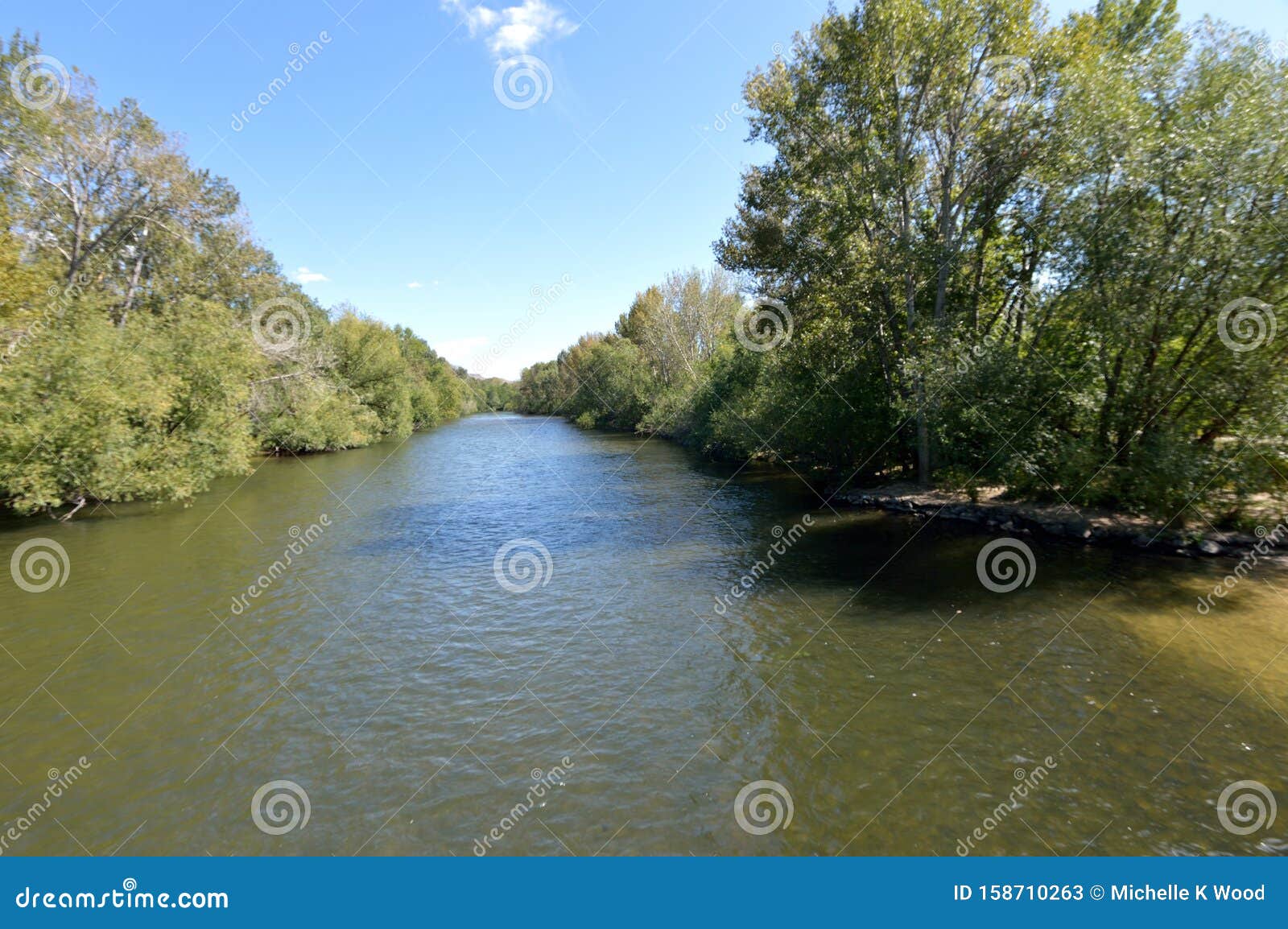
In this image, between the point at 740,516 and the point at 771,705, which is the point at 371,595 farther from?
the point at 740,516

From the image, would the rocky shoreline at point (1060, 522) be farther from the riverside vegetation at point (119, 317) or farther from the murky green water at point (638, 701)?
the riverside vegetation at point (119, 317)

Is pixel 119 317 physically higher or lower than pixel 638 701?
higher

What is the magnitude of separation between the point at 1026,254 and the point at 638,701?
20804 mm

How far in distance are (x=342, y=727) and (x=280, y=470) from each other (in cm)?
3539

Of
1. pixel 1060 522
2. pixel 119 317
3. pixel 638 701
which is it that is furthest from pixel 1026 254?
pixel 119 317

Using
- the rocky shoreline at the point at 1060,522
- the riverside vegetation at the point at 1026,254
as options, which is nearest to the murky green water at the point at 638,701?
the rocky shoreline at the point at 1060,522

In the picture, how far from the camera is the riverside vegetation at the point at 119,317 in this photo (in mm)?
18594

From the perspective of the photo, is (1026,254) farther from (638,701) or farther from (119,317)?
(119,317)

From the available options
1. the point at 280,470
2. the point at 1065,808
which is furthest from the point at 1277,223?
the point at 280,470

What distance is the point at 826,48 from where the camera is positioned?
67.9 feet

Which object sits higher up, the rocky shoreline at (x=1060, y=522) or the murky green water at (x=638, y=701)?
the rocky shoreline at (x=1060, y=522)

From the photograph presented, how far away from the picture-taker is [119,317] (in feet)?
90.6

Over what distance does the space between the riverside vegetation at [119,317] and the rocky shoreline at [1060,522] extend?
2593 centimetres

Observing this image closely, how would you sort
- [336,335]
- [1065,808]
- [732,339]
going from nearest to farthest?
[1065,808], [732,339], [336,335]
